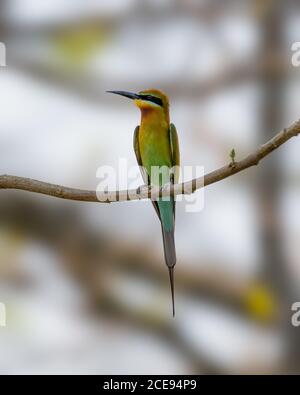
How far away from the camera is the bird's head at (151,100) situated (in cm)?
221

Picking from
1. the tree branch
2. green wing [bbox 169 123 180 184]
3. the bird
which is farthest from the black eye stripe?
the tree branch

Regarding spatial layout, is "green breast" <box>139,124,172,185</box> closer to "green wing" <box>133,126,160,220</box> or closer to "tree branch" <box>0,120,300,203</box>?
"green wing" <box>133,126,160,220</box>

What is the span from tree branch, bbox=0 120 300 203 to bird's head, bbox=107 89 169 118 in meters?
0.64

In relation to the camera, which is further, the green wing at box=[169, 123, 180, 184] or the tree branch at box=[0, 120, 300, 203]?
the green wing at box=[169, 123, 180, 184]

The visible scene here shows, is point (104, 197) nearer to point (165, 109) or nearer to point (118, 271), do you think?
point (118, 271)

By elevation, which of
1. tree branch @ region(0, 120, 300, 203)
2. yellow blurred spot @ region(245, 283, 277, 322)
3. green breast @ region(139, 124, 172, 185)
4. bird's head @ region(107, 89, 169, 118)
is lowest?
yellow blurred spot @ region(245, 283, 277, 322)

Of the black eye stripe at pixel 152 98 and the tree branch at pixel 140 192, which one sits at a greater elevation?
the black eye stripe at pixel 152 98

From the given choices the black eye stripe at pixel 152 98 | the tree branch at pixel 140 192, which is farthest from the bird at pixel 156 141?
the tree branch at pixel 140 192

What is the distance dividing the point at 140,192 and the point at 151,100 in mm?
654

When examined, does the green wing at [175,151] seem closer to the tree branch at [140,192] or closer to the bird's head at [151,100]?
the bird's head at [151,100]

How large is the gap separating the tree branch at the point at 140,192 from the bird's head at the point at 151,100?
641 mm

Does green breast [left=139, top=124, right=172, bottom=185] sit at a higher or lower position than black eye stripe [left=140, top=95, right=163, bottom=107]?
lower

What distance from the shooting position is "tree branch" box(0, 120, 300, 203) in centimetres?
131
